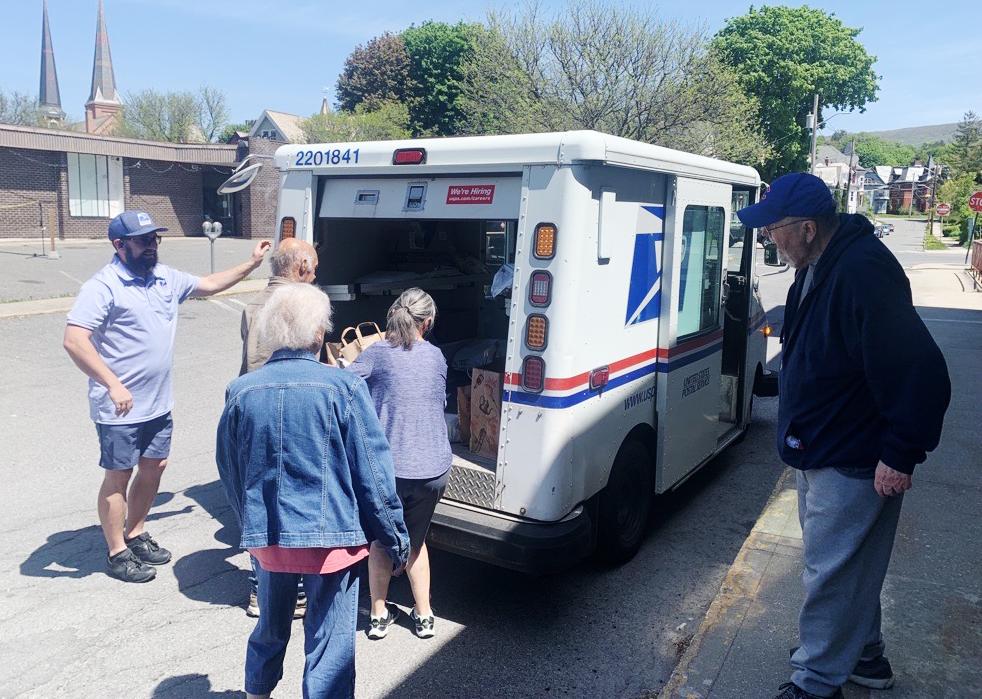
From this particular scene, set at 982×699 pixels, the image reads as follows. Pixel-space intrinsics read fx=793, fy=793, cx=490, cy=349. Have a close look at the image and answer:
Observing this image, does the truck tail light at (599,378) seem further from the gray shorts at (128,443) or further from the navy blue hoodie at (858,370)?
the gray shorts at (128,443)

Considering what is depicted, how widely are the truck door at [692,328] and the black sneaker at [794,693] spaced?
1.95 meters

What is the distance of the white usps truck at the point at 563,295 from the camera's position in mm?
3805

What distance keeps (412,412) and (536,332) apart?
71 centimetres

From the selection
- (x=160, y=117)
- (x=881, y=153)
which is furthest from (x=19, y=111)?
(x=881, y=153)

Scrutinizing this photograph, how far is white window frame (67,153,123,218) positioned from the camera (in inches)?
1162

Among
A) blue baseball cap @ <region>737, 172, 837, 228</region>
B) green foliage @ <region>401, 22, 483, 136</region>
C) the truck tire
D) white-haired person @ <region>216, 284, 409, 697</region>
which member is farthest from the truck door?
green foliage @ <region>401, 22, 483, 136</region>

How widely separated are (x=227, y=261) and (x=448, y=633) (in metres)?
21.5

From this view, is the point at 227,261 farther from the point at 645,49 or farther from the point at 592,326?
the point at 592,326

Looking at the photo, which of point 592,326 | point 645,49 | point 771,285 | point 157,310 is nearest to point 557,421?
point 592,326

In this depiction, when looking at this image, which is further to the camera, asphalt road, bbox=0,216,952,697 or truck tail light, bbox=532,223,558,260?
truck tail light, bbox=532,223,558,260

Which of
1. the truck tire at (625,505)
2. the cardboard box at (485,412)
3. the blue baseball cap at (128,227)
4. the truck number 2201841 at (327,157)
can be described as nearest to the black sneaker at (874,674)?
the truck tire at (625,505)

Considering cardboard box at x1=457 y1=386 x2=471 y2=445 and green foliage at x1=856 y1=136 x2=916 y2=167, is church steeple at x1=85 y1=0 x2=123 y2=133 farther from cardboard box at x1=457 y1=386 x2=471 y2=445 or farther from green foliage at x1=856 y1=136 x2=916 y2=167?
green foliage at x1=856 y1=136 x2=916 y2=167

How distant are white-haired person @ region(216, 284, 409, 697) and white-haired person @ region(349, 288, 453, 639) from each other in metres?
0.91

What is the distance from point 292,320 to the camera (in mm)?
2629
